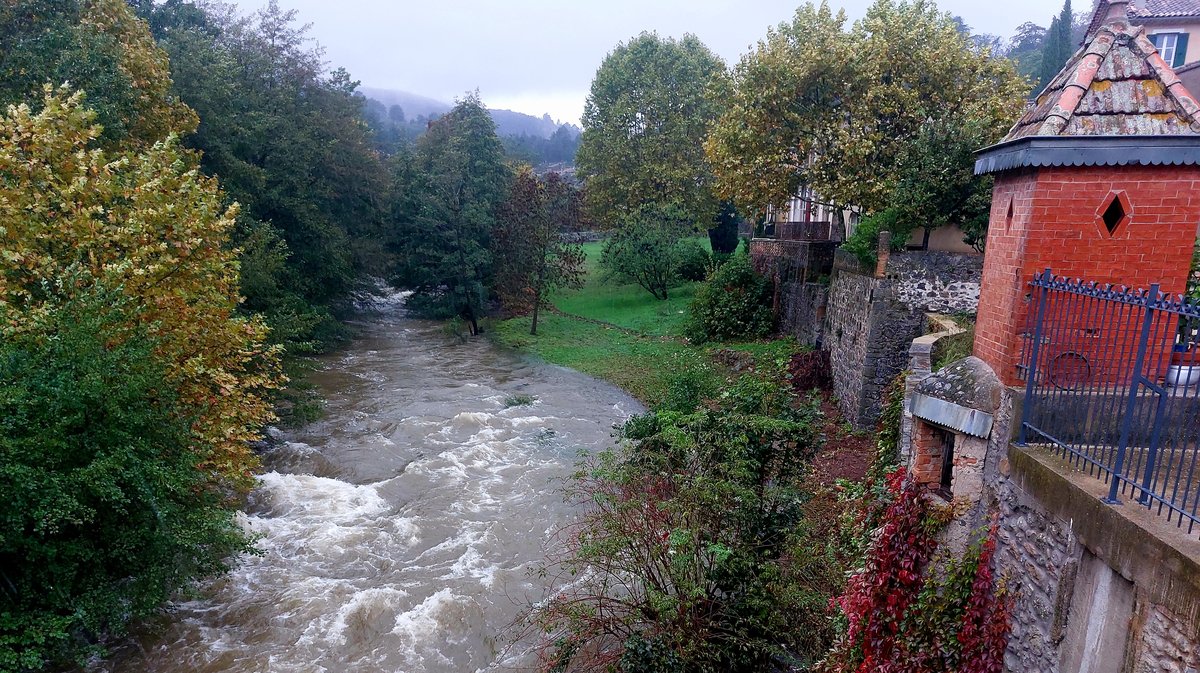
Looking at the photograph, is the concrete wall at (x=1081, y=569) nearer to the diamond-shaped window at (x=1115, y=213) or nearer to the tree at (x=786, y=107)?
the diamond-shaped window at (x=1115, y=213)

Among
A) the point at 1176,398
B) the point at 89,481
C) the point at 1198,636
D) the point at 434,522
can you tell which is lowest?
the point at 434,522

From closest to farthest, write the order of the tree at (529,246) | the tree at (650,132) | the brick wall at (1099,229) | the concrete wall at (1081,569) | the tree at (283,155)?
the concrete wall at (1081,569), the brick wall at (1099,229), the tree at (283,155), the tree at (529,246), the tree at (650,132)

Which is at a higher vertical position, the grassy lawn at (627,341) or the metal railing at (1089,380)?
the metal railing at (1089,380)

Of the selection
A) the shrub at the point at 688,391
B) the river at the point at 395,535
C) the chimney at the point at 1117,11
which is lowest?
the river at the point at 395,535

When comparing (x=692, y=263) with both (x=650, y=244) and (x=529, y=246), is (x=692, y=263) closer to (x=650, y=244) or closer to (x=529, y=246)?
(x=650, y=244)

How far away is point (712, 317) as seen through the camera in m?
24.0

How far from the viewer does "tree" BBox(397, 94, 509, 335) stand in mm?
29391

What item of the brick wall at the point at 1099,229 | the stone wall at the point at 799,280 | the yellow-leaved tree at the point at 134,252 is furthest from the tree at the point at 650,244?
the brick wall at the point at 1099,229

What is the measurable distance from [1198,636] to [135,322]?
1047 cm

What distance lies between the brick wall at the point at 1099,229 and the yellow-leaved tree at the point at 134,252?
29.7 feet

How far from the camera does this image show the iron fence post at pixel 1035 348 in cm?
456

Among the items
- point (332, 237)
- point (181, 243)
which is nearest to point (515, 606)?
point (181, 243)

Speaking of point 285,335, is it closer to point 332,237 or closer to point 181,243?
point 181,243

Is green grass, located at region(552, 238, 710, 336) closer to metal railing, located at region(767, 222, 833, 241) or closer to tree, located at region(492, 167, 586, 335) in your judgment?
tree, located at region(492, 167, 586, 335)
